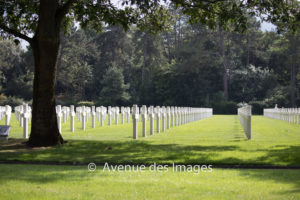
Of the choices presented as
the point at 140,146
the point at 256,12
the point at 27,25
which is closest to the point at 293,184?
the point at 140,146

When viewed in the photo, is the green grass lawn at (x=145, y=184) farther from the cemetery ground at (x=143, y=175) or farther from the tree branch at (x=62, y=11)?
the tree branch at (x=62, y=11)

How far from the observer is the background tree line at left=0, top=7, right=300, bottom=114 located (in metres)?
74.3

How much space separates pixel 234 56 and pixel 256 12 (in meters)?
65.0

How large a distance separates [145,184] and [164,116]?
55.5ft

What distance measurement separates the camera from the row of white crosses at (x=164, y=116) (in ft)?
59.3

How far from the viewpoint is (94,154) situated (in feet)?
39.0

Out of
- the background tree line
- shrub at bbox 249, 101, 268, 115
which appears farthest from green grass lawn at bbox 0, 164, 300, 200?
shrub at bbox 249, 101, 268, 115

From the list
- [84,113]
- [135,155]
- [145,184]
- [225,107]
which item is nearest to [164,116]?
[84,113]

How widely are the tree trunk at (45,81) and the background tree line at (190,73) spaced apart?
57734 millimetres

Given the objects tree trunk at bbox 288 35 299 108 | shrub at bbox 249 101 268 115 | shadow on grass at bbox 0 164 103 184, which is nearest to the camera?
shadow on grass at bbox 0 164 103 184

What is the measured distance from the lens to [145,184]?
7473 millimetres

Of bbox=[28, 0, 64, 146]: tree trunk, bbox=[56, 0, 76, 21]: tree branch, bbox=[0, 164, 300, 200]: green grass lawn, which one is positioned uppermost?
bbox=[56, 0, 76, 21]: tree branch

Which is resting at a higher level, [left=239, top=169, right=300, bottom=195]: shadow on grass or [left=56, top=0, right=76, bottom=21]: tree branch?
[left=56, top=0, right=76, bottom=21]: tree branch

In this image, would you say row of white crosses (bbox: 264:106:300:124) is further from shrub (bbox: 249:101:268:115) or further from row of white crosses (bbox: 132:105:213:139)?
shrub (bbox: 249:101:268:115)
